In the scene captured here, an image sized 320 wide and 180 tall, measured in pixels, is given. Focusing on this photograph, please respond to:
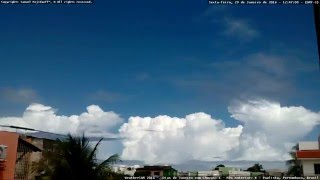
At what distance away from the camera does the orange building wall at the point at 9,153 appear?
94.0ft

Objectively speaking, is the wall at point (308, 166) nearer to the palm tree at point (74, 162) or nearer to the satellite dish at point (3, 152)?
the palm tree at point (74, 162)

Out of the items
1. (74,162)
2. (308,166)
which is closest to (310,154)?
(308,166)

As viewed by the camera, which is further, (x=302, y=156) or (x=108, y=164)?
(x=302, y=156)

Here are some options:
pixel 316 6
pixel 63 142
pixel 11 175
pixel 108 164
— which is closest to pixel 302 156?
pixel 108 164

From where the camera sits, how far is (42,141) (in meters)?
40.8

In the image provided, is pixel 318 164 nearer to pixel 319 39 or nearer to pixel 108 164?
pixel 108 164

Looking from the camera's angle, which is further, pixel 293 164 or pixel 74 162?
pixel 293 164

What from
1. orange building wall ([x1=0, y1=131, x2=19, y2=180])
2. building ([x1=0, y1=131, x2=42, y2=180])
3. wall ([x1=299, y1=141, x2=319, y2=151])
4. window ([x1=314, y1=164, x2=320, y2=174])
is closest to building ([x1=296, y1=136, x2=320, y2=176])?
window ([x1=314, y1=164, x2=320, y2=174])

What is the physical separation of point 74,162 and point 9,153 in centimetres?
836

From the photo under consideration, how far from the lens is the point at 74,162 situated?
23.0 m

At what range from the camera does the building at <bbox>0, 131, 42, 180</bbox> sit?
1121 inches

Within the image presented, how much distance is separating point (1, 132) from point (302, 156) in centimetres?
2278

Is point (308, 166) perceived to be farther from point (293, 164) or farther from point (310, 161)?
point (293, 164)

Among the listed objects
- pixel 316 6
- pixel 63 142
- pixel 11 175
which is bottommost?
pixel 11 175
